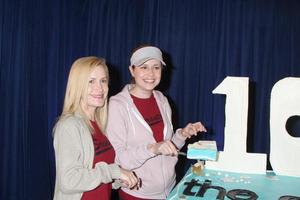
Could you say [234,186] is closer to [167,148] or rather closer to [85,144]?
[167,148]

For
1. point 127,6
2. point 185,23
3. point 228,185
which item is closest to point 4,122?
point 127,6

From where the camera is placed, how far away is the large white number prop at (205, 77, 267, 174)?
185cm

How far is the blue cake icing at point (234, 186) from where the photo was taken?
1501mm

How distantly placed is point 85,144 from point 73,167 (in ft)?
0.38

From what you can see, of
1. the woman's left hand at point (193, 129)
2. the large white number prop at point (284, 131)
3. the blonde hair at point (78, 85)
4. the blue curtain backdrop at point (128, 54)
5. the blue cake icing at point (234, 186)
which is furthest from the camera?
the blue curtain backdrop at point (128, 54)

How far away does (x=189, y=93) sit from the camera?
342cm

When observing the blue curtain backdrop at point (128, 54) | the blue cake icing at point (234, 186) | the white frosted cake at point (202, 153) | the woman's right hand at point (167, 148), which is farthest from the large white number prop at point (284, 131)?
the blue curtain backdrop at point (128, 54)

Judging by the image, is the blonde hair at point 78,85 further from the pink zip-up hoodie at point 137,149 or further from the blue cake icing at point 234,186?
the blue cake icing at point 234,186

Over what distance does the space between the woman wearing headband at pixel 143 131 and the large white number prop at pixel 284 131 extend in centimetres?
37

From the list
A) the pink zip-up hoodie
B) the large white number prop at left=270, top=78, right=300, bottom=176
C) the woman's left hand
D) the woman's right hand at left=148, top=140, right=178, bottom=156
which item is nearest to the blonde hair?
the pink zip-up hoodie

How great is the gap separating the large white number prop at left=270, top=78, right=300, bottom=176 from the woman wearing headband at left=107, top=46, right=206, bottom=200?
0.37m

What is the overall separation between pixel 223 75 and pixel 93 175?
2124 millimetres

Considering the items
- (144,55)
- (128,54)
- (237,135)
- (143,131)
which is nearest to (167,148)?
(143,131)

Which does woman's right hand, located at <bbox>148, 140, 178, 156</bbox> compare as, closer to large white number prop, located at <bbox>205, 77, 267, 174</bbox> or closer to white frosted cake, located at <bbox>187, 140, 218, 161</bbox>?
white frosted cake, located at <bbox>187, 140, 218, 161</bbox>
